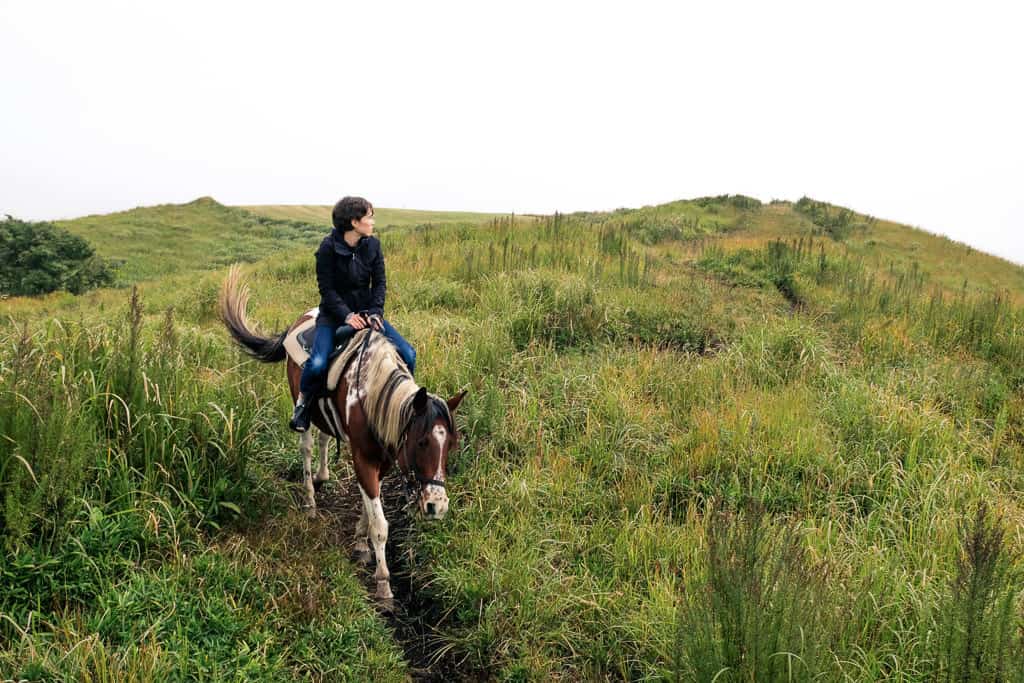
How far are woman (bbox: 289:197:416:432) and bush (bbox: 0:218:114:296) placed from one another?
24074 mm

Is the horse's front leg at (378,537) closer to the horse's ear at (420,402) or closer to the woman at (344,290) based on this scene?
the horse's ear at (420,402)

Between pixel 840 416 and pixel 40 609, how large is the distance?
652 cm

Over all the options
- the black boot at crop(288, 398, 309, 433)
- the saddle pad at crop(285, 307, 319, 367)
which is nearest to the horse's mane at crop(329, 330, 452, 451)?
the black boot at crop(288, 398, 309, 433)

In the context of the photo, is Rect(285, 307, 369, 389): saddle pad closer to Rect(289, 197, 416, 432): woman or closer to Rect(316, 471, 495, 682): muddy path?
Rect(289, 197, 416, 432): woman

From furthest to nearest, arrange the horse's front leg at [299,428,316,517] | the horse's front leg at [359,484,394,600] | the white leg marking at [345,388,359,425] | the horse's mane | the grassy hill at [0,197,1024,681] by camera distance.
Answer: the horse's front leg at [299,428,316,517]
the white leg marking at [345,388,359,425]
the horse's front leg at [359,484,394,600]
the horse's mane
the grassy hill at [0,197,1024,681]

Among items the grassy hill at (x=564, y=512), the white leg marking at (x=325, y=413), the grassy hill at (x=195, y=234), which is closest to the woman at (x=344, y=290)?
the white leg marking at (x=325, y=413)

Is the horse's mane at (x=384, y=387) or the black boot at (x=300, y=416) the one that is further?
the black boot at (x=300, y=416)

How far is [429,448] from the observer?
141 inches

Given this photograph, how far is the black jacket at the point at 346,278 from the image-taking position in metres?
4.65

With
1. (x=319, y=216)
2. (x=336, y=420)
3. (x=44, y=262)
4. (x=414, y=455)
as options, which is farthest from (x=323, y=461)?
(x=319, y=216)

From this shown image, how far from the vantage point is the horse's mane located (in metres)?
3.80

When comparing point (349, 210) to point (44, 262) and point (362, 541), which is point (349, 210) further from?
point (44, 262)

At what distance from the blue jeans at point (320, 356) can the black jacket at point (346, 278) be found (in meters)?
0.12

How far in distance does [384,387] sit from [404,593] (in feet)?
5.11
